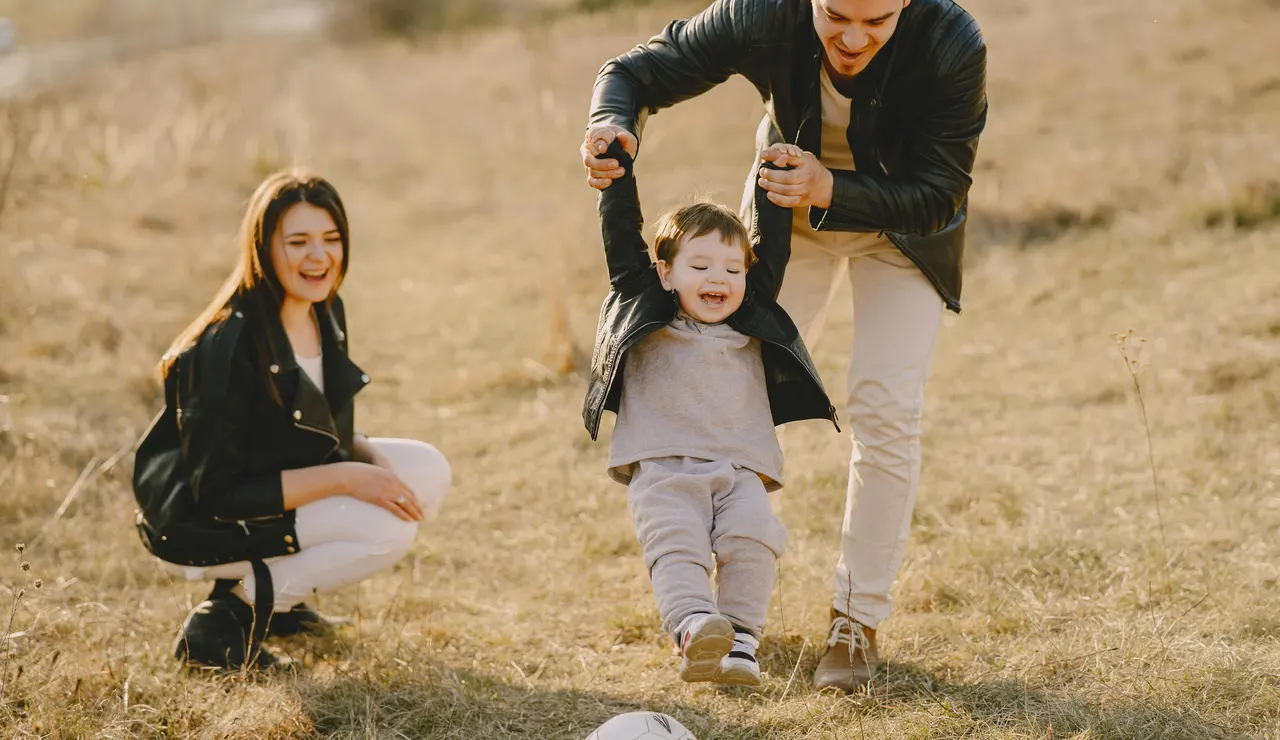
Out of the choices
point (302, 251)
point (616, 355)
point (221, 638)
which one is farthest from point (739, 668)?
point (302, 251)

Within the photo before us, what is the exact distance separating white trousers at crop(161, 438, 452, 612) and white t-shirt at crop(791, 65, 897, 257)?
164 cm

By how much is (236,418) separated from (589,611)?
4.86ft

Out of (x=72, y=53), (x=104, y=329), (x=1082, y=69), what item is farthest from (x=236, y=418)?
(x=72, y=53)

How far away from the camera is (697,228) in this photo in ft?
10.4

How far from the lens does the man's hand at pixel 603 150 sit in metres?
3.14

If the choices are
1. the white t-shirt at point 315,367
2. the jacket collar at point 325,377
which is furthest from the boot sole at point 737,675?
the white t-shirt at point 315,367

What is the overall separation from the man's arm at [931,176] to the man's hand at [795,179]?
31mm

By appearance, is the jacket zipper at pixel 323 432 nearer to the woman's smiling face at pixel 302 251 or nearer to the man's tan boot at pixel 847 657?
the woman's smiling face at pixel 302 251

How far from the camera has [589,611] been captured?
4.43 m

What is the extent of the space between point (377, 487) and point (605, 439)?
95.9 inches

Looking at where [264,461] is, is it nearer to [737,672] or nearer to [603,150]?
[603,150]

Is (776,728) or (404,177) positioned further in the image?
(404,177)

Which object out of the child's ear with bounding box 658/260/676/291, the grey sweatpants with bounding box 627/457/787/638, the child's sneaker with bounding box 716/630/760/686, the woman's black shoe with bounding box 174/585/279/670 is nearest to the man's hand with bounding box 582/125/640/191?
the child's ear with bounding box 658/260/676/291

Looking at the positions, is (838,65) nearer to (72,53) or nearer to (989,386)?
(989,386)
